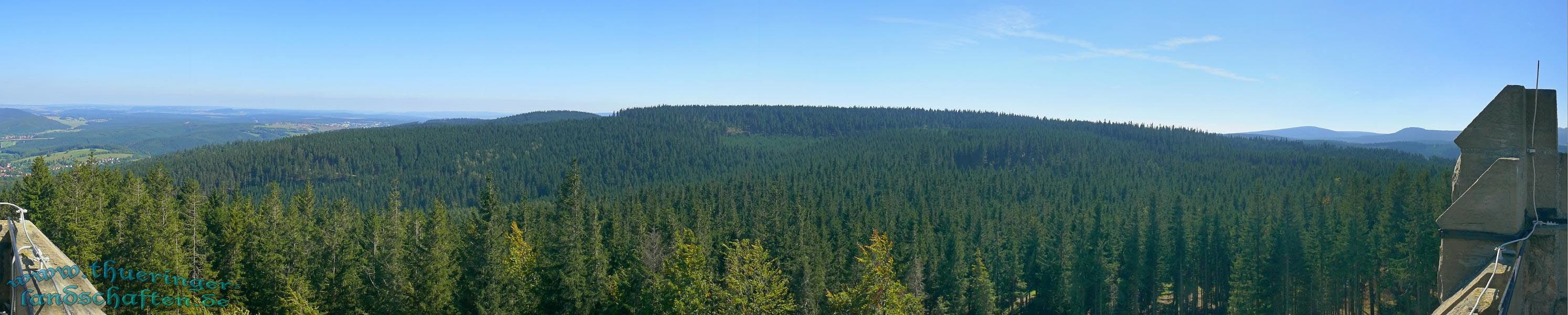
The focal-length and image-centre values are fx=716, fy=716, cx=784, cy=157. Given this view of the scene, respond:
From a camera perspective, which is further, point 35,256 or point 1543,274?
point 35,256

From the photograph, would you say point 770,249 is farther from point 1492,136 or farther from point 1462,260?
point 1492,136

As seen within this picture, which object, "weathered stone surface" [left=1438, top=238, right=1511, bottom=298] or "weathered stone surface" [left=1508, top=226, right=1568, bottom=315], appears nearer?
"weathered stone surface" [left=1508, top=226, right=1568, bottom=315]

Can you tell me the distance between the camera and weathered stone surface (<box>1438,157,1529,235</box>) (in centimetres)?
788

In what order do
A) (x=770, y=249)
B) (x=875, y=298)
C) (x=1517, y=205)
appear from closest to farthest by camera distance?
(x=1517, y=205) → (x=875, y=298) → (x=770, y=249)

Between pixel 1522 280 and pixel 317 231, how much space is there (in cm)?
5210

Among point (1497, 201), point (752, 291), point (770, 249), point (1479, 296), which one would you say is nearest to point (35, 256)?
point (1479, 296)

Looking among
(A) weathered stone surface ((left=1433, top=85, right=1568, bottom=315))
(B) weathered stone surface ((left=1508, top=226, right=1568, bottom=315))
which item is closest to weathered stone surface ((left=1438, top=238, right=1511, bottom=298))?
(A) weathered stone surface ((left=1433, top=85, right=1568, bottom=315))

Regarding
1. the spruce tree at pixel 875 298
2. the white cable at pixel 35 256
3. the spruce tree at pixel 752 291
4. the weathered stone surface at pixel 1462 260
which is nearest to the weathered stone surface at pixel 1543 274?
the weathered stone surface at pixel 1462 260

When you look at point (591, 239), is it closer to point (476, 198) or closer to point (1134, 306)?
point (1134, 306)

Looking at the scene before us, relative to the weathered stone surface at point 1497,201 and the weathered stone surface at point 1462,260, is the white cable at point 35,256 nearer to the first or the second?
the weathered stone surface at point 1497,201

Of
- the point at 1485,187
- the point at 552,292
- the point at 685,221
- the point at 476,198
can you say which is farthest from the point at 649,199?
the point at 476,198

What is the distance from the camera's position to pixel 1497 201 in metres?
7.96

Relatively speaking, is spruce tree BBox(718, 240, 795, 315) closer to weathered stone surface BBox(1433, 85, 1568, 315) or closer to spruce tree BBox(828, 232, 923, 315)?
spruce tree BBox(828, 232, 923, 315)

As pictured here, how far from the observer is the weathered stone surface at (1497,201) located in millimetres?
7875
